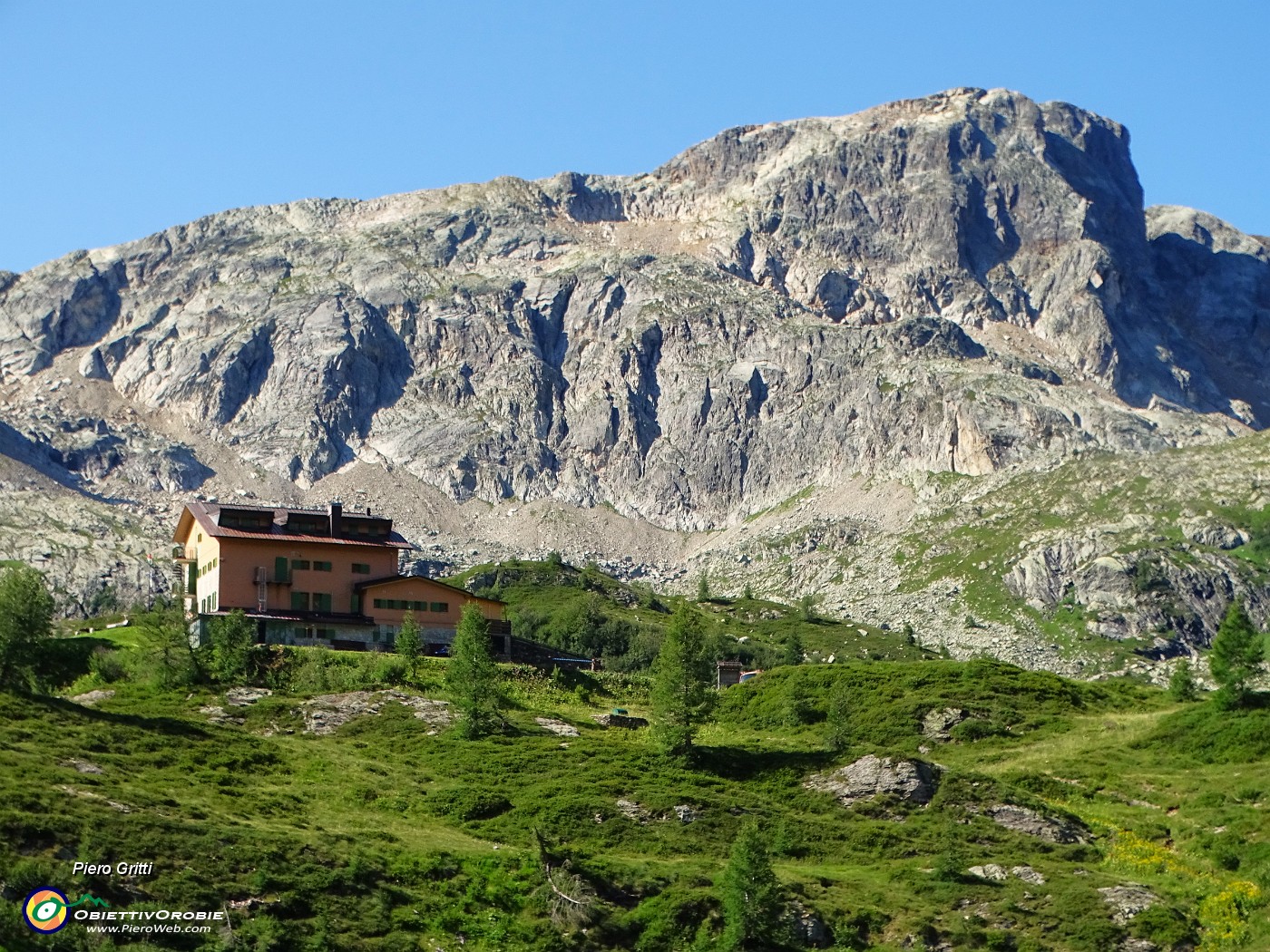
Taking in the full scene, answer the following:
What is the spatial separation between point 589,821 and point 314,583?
44.4 metres

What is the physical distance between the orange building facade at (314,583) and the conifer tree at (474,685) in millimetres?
13613

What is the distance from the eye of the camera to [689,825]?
73.8m

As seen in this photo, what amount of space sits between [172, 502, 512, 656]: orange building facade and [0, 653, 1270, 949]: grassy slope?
1351 cm

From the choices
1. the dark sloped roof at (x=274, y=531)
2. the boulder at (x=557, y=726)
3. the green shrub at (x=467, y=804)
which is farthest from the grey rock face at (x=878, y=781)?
the dark sloped roof at (x=274, y=531)

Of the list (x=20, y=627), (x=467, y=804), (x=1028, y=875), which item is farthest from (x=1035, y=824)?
(x=20, y=627)

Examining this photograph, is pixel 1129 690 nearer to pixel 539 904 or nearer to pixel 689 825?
pixel 689 825

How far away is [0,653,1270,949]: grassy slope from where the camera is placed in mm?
57406

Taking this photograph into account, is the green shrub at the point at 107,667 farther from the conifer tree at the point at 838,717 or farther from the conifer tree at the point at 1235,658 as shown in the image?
the conifer tree at the point at 1235,658

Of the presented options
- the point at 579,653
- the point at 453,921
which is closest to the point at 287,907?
the point at 453,921

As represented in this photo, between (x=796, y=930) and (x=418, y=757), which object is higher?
(x=418, y=757)

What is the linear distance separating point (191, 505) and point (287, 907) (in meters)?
66.7

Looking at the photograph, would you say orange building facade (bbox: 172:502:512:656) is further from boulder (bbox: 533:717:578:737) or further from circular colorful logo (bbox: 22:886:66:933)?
circular colorful logo (bbox: 22:886:66:933)

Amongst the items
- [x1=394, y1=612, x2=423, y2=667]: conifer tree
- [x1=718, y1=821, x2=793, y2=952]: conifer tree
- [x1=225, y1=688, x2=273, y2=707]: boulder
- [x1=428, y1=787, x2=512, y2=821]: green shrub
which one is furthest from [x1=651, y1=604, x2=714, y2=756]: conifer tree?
[x1=718, y1=821, x2=793, y2=952]: conifer tree

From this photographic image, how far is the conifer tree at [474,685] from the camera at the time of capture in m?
87.8
